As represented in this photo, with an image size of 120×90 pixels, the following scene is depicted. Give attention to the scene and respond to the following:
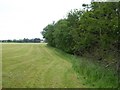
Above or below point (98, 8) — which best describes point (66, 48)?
below

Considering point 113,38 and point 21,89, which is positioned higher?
point 113,38

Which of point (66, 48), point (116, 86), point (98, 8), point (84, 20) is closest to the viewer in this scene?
point (116, 86)

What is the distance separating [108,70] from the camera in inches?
683

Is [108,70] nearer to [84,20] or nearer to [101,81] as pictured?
[101,81]

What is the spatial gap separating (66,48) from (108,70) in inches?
1240

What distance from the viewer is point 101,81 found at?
15664 millimetres

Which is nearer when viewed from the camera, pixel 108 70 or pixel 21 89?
pixel 21 89

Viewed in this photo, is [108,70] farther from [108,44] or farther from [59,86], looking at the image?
[59,86]

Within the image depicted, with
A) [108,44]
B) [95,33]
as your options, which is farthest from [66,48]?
[108,44]

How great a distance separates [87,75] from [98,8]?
4.24 m

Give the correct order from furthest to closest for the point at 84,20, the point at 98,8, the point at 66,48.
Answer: the point at 66,48, the point at 84,20, the point at 98,8

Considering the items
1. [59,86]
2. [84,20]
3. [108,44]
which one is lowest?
[59,86]

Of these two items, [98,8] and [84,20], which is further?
[84,20]

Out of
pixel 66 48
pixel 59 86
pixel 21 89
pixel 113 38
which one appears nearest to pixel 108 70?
pixel 113 38
